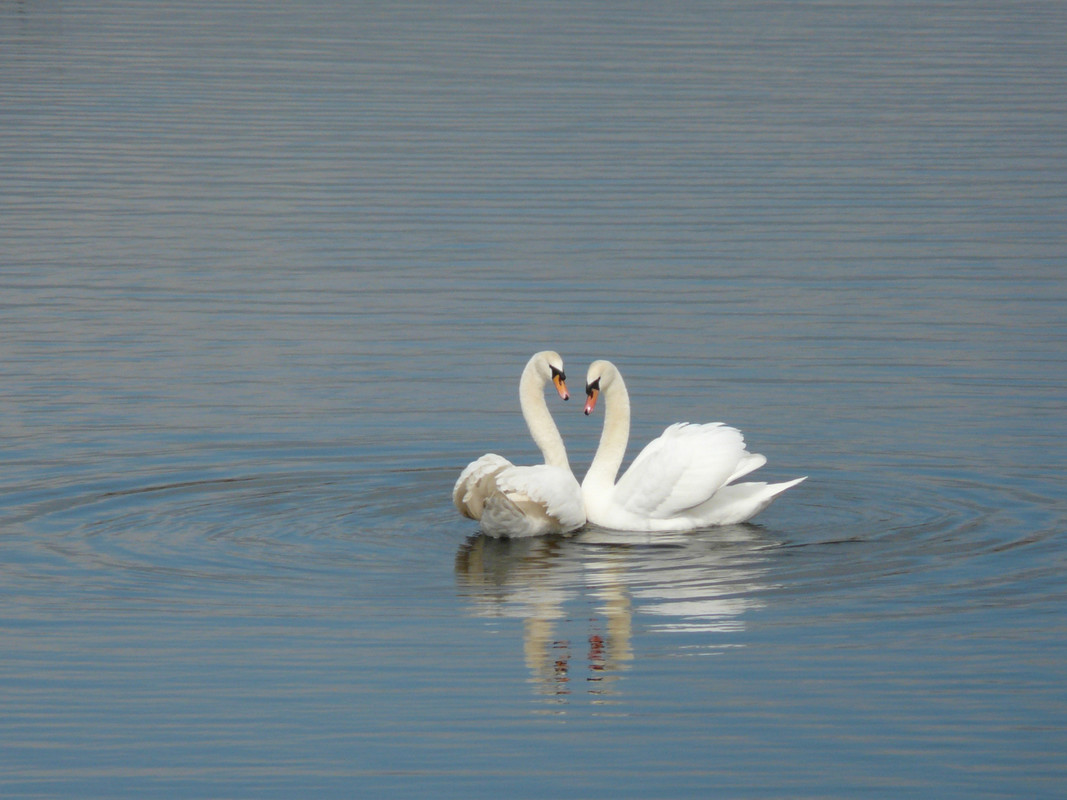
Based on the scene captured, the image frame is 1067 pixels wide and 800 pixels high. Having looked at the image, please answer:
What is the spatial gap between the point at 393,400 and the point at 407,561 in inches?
175

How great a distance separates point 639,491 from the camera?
13539 millimetres

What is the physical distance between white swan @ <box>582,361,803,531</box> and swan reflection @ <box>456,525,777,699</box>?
117 mm

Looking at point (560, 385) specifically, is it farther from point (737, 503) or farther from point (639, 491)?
point (737, 503)

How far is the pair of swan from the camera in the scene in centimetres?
1320

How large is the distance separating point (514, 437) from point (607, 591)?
13.7ft

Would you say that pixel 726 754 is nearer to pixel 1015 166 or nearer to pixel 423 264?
pixel 423 264

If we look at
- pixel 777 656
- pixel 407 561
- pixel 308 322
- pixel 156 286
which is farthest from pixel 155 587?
pixel 156 286

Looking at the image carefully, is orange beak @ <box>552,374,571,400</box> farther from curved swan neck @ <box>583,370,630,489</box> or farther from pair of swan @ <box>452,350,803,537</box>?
curved swan neck @ <box>583,370,630,489</box>

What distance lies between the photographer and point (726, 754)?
9.18 meters

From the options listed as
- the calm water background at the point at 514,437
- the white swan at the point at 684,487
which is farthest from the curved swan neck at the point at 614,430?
the calm water background at the point at 514,437

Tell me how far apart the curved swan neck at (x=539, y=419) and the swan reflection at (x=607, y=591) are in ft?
2.54

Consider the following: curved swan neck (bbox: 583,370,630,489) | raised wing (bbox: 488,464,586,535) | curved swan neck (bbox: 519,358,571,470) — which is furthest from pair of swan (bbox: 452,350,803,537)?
curved swan neck (bbox: 519,358,571,470)

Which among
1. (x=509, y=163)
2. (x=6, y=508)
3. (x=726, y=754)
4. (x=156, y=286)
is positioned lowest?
(x=726, y=754)

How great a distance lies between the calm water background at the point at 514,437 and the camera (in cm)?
950
